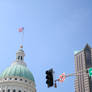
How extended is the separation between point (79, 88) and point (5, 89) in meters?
85.1

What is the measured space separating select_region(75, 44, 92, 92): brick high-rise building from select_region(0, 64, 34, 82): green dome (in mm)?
67284

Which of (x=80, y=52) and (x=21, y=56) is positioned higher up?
(x=80, y=52)

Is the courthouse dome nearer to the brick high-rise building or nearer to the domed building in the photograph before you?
the domed building

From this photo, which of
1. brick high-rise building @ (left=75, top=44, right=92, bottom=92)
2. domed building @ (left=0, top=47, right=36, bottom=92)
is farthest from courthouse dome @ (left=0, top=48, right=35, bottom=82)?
brick high-rise building @ (left=75, top=44, right=92, bottom=92)

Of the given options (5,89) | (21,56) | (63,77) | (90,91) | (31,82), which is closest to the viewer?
(63,77)

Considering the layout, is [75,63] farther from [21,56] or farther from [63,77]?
[63,77]

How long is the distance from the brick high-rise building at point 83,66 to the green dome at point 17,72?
67.3 meters

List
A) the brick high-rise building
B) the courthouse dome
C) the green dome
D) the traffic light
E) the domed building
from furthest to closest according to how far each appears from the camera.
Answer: the brick high-rise building, the courthouse dome, the green dome, the domed building, the traffic light

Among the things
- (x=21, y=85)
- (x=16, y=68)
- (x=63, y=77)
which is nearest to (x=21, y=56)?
(x=16, y=68)

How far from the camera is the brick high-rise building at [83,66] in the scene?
157m

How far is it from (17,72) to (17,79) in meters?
3.44

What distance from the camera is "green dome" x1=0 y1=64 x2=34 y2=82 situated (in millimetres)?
94050

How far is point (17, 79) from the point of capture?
92438 mm

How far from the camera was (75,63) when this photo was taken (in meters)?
176
